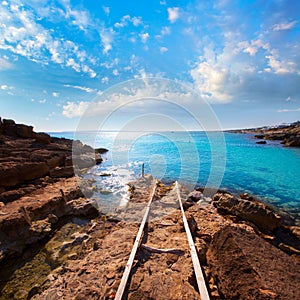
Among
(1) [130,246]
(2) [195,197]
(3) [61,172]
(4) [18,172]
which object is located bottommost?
(2) [195,197]

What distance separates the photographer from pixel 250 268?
3.27m

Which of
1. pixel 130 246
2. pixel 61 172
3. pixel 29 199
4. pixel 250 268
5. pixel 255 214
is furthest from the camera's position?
pixel 61 172

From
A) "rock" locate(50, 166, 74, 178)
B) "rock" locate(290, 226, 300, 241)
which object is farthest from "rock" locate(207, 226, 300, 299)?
"rock" locate(50, 166, 74, 178)

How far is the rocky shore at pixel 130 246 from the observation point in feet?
11.3

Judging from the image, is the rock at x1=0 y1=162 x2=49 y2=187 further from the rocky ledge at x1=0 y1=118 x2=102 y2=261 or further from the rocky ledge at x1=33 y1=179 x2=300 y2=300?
the rocky ledge at x1=33 y1=179 x2=300 y2=300

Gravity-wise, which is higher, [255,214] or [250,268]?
[250,268]

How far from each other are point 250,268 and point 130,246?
132 inches

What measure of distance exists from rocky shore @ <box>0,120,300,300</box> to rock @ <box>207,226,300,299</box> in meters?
0.02

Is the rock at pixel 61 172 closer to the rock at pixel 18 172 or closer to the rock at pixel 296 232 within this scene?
the rock at pixel 18 172

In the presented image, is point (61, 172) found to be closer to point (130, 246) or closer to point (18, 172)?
point (18, 172)

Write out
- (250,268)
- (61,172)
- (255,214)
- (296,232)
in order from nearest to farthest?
(250,268), (296,232), (255,214), (61,172)

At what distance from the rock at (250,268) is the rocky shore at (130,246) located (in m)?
0.02

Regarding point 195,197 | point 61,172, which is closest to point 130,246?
point 195,197

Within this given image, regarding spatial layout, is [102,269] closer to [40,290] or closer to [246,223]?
[40,290]
